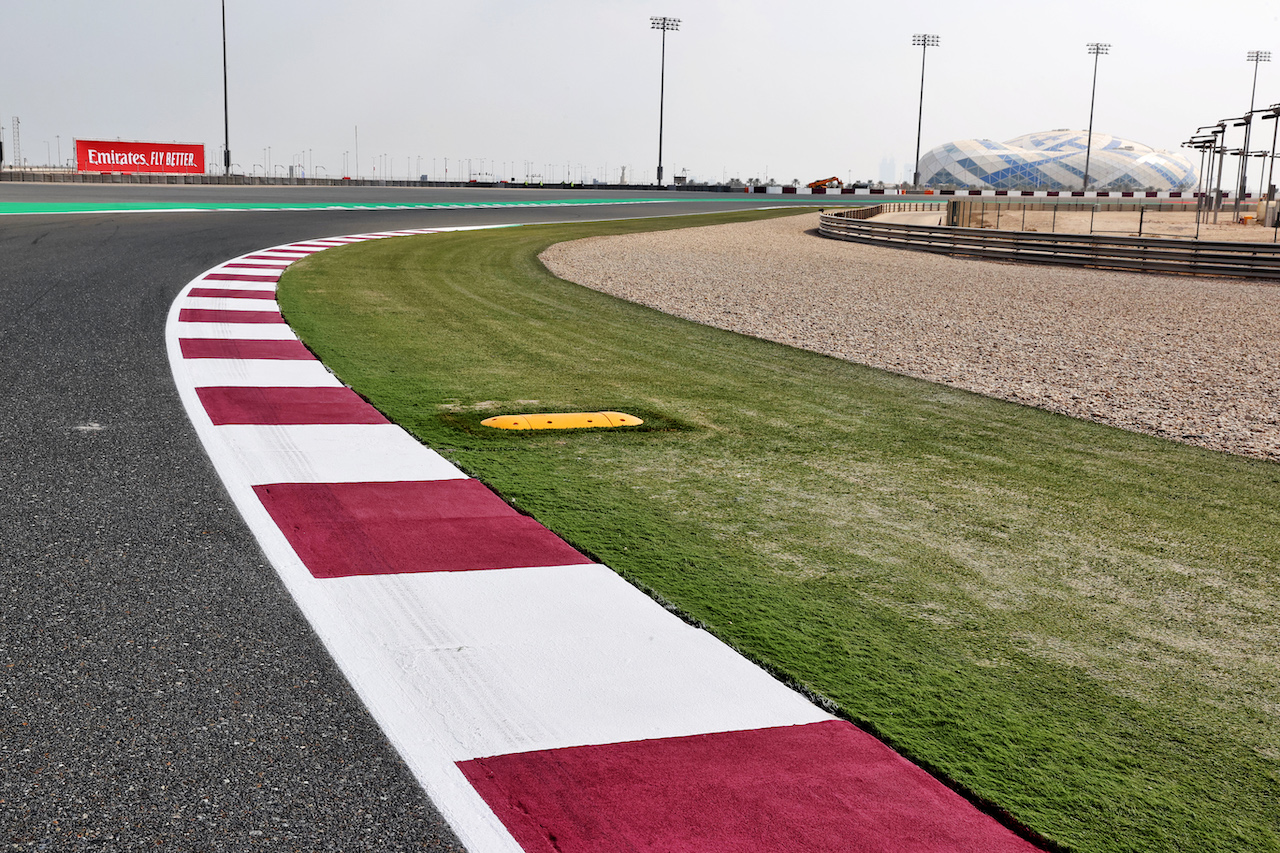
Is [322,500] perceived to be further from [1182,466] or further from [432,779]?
[1182,466]

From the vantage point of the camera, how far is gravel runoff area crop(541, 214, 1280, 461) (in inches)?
332

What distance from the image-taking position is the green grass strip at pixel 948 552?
2.77 m

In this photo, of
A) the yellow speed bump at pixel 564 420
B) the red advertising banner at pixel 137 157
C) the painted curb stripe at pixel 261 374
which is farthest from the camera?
the red advertising banner at pixel 137 157

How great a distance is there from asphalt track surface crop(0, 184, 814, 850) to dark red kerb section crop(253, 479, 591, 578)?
0.23 m

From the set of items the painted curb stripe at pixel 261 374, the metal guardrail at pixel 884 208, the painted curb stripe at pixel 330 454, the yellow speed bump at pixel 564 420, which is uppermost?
the metal guardrail at pixel 884 208

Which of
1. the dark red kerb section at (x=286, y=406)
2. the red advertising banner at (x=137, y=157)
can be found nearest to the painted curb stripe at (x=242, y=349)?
the dark red kerb section at (x=286, y=406)

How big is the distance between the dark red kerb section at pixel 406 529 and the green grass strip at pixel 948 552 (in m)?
0.17

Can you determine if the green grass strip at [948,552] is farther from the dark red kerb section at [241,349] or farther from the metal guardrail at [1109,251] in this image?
the metal guardrail at [1109,251]

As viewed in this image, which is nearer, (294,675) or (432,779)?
(432,779)

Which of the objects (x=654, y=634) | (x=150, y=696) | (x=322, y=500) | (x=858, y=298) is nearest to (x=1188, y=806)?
(x=654, y=634)

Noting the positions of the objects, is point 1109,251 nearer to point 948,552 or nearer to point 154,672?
point 948,552

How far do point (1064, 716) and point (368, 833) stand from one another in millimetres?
1919

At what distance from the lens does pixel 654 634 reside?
11.3 ft

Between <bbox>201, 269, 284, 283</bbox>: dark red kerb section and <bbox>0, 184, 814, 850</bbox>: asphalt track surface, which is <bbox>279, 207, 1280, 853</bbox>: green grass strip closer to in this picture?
<bbox>0, 184, 814, 850</bbox>: asphalt track surface
